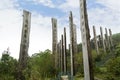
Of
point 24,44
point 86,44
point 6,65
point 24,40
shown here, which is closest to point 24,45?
point 24,44

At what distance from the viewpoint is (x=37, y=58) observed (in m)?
→ 20.3

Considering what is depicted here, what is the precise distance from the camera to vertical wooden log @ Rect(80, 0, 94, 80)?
32.2 ft

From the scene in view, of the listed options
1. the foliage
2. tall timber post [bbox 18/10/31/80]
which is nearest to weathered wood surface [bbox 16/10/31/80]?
tall timber post [bbox 18/10/31/80]

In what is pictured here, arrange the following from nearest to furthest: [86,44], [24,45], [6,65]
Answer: [86,44] < [24,45] < [6,65]

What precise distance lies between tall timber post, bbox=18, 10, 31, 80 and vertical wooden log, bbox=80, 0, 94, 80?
3.01 metres

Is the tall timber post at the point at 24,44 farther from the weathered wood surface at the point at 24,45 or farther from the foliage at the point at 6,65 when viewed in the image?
the foliage at the point at 6,65

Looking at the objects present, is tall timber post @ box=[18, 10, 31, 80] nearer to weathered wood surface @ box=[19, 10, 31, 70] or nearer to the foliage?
weathered wood surface @ box=[19, 10, 31, 70]

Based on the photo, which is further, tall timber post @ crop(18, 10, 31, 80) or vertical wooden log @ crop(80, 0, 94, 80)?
tall timber post @ crop(18, 10, 31, 80)

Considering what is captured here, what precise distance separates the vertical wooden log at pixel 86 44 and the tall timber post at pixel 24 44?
118 inches

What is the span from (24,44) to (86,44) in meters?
3.33

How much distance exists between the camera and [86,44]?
33.5ft

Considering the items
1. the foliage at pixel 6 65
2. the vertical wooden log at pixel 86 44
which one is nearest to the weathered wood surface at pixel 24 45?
the vertical wooden log at pixel 86 44

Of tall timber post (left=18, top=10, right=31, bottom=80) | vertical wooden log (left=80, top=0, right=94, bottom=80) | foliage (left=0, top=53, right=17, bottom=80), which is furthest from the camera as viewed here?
foliage (left=0, top=53, right=17, bottom=80)

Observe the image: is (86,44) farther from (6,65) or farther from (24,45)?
(6,65)
